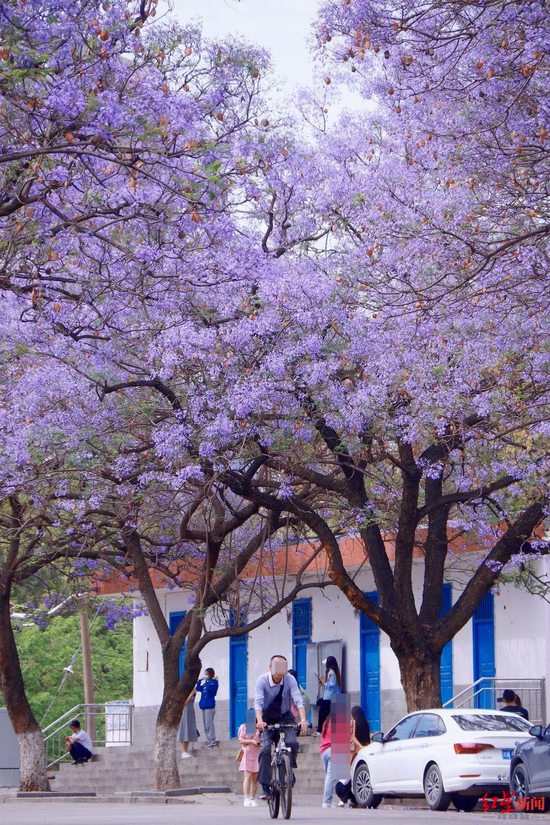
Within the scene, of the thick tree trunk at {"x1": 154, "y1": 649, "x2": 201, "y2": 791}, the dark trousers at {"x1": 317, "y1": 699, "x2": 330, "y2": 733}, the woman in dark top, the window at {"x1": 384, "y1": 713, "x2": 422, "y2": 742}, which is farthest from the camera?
the thick tree trunk at {"x1": 154, "y1": 649, "x2": 201, "y2": 791}

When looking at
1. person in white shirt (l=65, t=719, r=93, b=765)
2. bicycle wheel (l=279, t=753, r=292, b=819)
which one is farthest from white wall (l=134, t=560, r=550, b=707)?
A: bicycle wheel (l=279, t=753, r=292, b=819)

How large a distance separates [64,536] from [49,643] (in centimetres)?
2830

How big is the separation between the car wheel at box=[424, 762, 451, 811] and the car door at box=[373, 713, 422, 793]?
373 millimetres

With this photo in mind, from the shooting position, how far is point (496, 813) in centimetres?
1570

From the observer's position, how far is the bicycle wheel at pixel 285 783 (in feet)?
41.4

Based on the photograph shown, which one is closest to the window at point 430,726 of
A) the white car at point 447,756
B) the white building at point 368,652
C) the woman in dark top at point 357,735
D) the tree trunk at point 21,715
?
the white car at point 447,756

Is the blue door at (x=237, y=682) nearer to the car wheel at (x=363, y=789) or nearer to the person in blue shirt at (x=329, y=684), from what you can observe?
the person in blue shirt at (x=329, y=684)

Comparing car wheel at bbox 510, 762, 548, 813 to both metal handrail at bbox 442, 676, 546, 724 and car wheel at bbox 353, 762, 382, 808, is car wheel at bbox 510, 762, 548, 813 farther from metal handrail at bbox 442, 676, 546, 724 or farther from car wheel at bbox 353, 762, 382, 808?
metal handrail at bbox 442, 676, 546, 724

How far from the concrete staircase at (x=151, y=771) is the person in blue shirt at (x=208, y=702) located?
0.37 meters

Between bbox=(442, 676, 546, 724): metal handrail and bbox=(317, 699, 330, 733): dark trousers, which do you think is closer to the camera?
bbox=(317, 699, 330, 733): dark trousers

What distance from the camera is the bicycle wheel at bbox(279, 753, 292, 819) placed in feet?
41.4

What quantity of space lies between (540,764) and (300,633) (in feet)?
50.0

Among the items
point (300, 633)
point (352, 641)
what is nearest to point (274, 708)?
point (352, 641)

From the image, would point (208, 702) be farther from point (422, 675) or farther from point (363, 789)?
point (422, 675)
